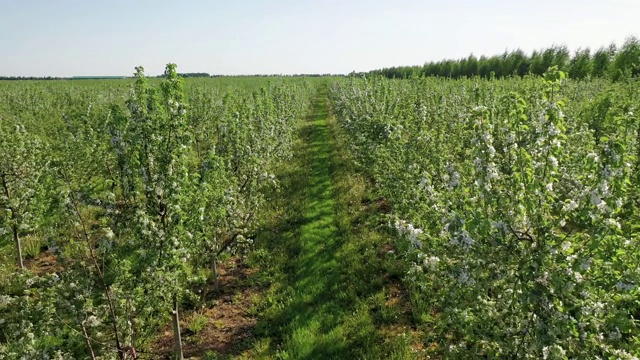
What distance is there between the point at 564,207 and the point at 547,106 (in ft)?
4.09

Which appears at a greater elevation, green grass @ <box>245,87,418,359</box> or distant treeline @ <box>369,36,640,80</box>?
distant treeline @ <box>369,36,640,80</box>

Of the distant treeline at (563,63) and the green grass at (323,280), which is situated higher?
the distant treeline at (563,63)

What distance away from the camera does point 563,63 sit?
4753cm

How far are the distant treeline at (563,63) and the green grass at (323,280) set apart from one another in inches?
641

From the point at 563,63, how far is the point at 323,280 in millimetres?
47974

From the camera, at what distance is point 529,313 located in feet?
16.4

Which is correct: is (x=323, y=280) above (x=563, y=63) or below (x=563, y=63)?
below

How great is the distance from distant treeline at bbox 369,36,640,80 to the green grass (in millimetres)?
16276

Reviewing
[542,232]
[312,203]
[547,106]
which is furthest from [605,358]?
A: [312,203]

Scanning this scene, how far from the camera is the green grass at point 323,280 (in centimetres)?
966

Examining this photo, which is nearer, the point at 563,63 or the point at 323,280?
the point at 323,280

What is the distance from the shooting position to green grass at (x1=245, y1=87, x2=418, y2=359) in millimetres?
9664

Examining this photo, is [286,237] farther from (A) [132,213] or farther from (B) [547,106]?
(B) [547,106]

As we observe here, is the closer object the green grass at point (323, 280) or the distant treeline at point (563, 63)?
the green grass at point (323, 280)
